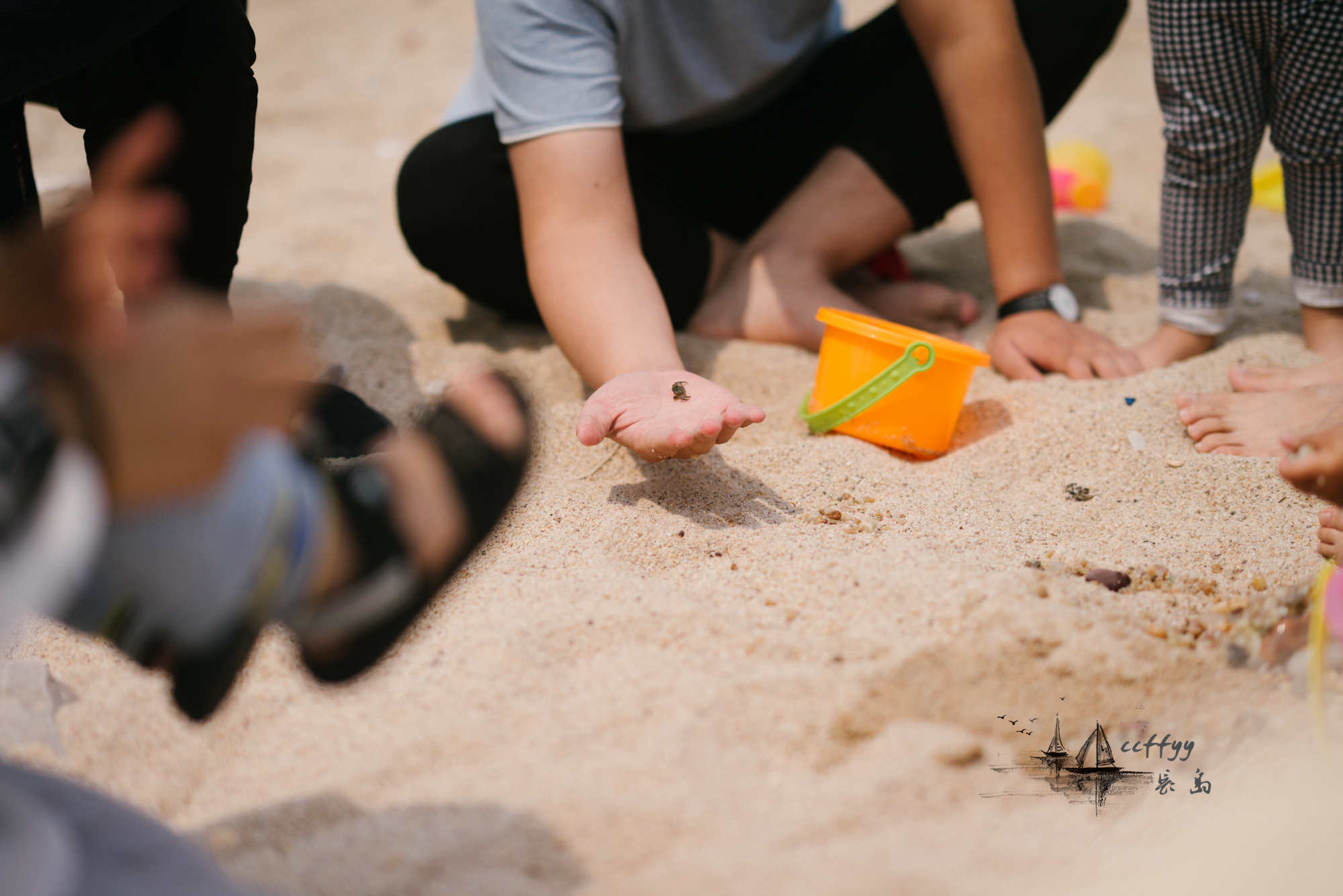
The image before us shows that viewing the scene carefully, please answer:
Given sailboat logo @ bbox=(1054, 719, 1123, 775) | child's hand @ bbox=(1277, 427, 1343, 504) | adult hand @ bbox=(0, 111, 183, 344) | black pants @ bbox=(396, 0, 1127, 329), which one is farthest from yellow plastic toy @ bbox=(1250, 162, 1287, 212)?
adult hand @ bbox=(0, 111, 183, 344)

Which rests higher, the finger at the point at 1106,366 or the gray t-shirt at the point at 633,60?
the gray t-shirt at the point at 633,60

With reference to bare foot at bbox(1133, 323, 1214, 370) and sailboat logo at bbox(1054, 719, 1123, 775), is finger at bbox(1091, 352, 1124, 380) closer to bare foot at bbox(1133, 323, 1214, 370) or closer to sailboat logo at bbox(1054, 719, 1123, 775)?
bare foot at bbox(1133, 323, 1214, 370)

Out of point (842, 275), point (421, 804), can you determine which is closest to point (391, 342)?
point (842, 275)

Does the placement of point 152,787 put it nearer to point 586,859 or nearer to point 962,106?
point 586,859

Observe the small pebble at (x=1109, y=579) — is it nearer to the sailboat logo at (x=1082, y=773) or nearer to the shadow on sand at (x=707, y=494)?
the sailboat logo at (x=1082, y=773)

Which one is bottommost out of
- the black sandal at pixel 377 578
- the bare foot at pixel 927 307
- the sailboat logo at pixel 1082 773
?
the bare foot at pixel 927 307

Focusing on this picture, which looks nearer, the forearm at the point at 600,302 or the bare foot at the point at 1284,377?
the forearm at the point at 600,302

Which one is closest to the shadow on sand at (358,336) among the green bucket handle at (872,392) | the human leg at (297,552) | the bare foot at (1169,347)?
the green bucket handle at (872,392)

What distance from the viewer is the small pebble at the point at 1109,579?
3.44 ft

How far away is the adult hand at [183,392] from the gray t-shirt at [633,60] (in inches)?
36.6

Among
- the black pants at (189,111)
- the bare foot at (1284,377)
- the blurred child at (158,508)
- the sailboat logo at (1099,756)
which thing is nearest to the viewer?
the blurred child at (158,508)

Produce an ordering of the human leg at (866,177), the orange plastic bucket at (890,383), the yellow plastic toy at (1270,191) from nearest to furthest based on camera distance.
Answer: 1. the orange plastic bucket at (890,383)
2. the human leg at (866,177)
3. the yellow plastic toy at (1270,191)

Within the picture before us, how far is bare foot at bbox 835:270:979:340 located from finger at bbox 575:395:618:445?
3.11ft

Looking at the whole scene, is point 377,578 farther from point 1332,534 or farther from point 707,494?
point 1332,534
